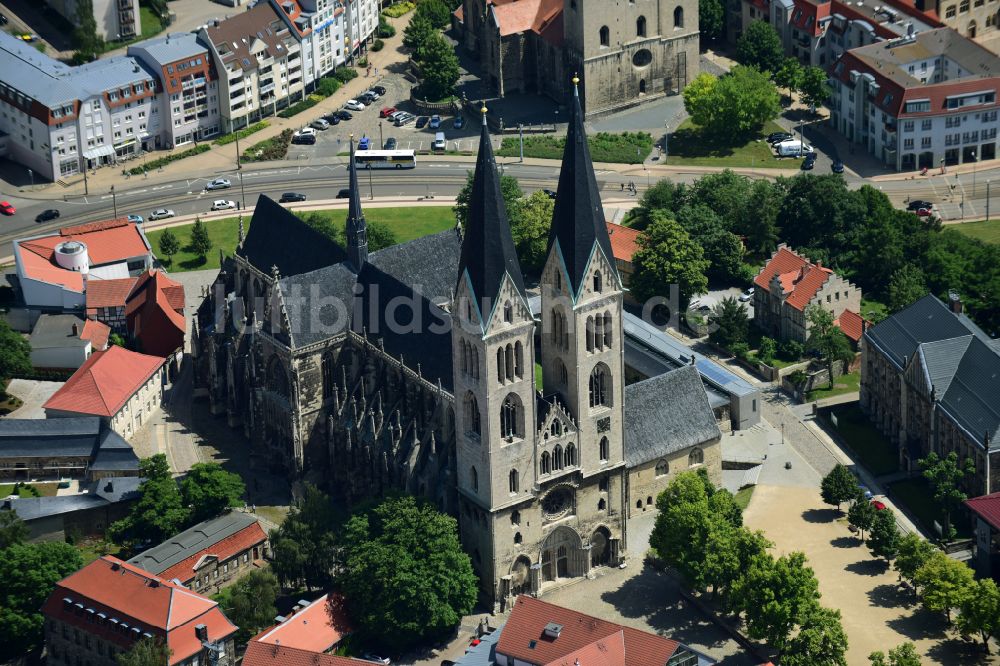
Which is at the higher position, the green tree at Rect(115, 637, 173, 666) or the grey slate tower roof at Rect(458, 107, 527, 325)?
the grey slate tower roof at Rect(458, 107, 527, 325)

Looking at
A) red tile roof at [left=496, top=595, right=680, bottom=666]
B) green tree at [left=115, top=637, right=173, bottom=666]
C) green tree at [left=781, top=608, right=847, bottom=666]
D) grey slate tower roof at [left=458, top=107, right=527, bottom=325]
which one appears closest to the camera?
red tile roof at [left=496, top=595, right=680, bottom=666]

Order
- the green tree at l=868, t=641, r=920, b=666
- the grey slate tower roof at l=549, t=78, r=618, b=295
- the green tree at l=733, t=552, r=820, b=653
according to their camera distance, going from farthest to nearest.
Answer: the green tree at l=733, t=552, r=820, b=653 < the grey slate tower roof at l=549, t=78, r=618, b=295 < the green tree at l=868, t=641, r=920, b=666

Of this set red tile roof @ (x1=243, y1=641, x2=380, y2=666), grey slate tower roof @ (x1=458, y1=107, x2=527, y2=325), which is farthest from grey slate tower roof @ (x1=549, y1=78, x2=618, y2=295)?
red tile roof @ (x1=243, y1=641, x2=380, y2=666)

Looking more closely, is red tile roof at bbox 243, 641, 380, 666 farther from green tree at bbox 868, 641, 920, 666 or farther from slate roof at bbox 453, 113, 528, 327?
green tree at bbox 868, 641, 920, 666

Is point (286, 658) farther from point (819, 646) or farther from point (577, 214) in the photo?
point (577, 214)

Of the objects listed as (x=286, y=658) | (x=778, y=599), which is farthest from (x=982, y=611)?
(x=286, y=658)
